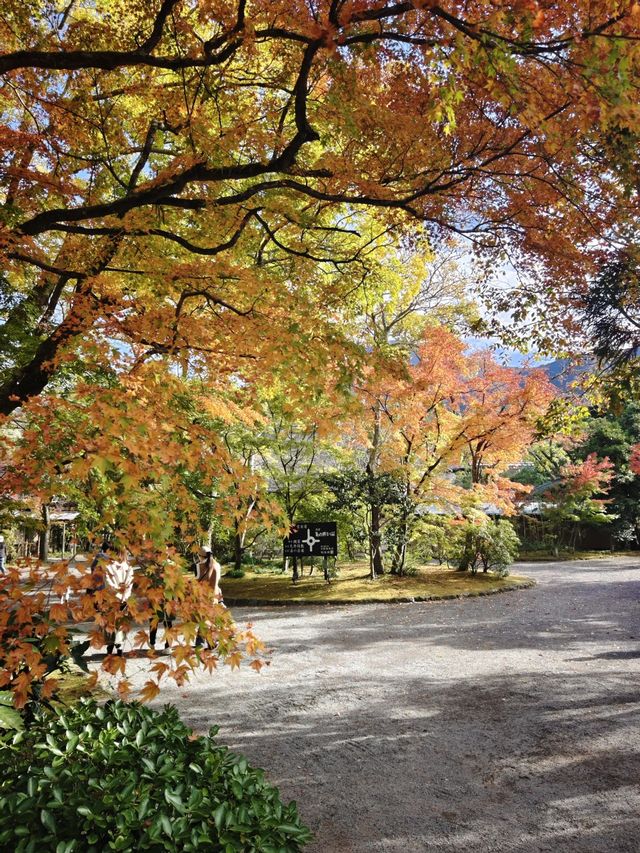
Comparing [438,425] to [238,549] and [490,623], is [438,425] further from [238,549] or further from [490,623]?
[238,549]

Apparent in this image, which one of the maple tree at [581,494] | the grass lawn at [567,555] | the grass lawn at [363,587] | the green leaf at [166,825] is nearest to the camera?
the green leaf at [166,825]

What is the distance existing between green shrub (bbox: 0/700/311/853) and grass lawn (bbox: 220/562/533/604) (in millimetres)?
9894

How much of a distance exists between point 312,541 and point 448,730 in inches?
360

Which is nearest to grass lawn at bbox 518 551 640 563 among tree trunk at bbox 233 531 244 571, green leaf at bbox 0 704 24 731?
tree trunk at bbox 233 531 244 571

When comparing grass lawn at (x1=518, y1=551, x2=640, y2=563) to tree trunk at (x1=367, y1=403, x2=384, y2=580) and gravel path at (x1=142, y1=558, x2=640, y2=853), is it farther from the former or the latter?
gravel path at (x1=142, y1=558, x2=640, y2=853)

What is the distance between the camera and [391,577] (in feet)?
49.4

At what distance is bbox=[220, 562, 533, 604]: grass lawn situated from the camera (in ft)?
42.8

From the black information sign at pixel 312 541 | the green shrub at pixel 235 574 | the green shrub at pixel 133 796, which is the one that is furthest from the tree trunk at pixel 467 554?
the green shrub at pixel 133 796

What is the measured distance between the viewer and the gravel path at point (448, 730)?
3469 mm

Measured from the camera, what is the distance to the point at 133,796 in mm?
2568

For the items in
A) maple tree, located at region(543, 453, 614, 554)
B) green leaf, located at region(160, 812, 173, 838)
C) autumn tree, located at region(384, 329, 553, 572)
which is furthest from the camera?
maple tree, located at region(543, 453, 614, 554)

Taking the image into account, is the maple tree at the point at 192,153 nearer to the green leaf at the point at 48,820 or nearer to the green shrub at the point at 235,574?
the green leaf at the point at 48,820

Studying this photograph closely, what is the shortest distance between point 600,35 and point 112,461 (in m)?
3.32

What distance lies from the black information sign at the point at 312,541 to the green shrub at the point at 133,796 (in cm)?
1064
